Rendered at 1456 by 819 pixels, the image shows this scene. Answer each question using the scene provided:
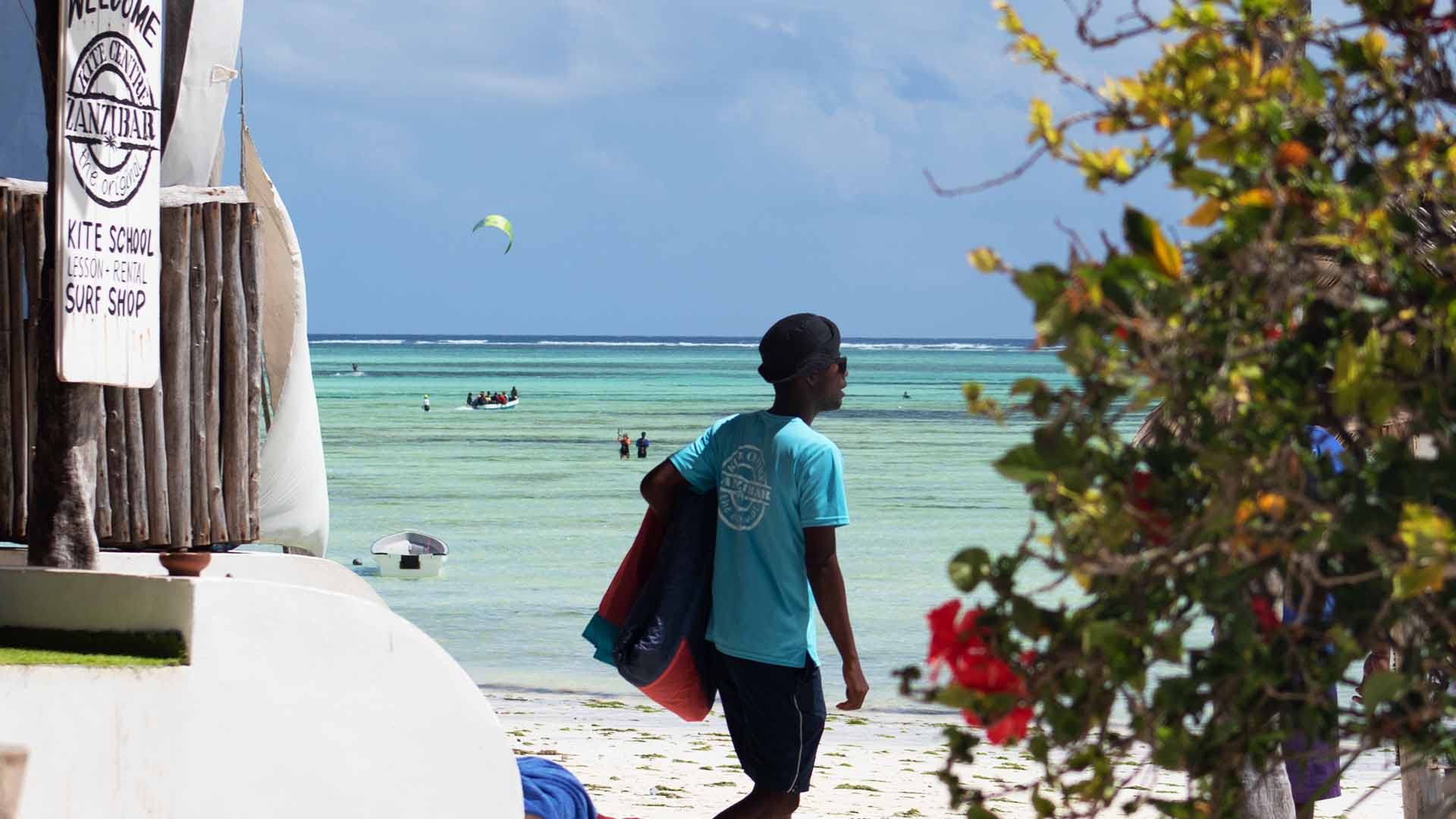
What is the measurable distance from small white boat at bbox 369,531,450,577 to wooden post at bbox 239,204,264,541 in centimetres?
902

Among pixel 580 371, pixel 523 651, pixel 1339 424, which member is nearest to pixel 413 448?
pixel 523 651

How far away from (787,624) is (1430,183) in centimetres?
289

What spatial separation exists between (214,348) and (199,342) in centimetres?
5

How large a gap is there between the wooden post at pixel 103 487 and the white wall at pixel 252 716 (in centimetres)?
61

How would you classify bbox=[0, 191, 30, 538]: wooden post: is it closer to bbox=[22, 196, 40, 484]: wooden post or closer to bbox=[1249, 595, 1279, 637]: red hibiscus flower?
bbox=[22, 196, 40, 484]: wooden post

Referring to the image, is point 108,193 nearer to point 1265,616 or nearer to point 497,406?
point 1265,616

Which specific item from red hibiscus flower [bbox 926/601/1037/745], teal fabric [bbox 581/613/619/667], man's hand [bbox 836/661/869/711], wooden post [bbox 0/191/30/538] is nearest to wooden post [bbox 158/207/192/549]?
wooden post [bbox 0/191/30/538]

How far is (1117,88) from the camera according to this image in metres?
1.51

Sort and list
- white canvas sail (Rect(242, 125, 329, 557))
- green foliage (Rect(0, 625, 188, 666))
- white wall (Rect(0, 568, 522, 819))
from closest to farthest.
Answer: white wall (Rect(0, 568, 522, 819)) → green foliage (Rect(0, 625, 188, 666)) → white canvas sail (Rect(242, 125, 329, 557))

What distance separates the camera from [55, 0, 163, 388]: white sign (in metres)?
3.93

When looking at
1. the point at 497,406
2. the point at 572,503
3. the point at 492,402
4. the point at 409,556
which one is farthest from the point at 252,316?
the point at 492,402

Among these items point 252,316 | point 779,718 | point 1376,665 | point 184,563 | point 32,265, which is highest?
point 32,265

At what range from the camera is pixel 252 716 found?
3627 millimetres

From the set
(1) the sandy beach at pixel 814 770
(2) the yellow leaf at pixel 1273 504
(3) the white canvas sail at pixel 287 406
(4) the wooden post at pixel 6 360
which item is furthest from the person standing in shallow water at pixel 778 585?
(2) the yellow leaf at pixel 1273 504
